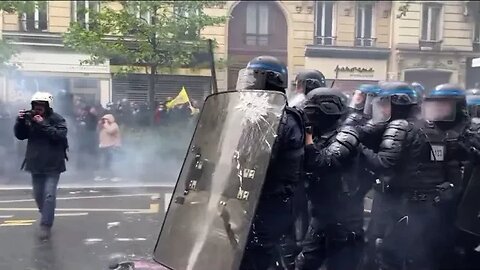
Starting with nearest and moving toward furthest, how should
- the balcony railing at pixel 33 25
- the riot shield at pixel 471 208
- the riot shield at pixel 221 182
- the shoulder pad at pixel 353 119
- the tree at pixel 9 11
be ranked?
the riot shield at pixel 221 182 → the riot shield at pixel 471 208 → the shoulder pad at pixel 353 119 → the tree at pixel 9 11 → the balcony railing at pixel 33 25

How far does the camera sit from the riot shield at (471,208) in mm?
3771

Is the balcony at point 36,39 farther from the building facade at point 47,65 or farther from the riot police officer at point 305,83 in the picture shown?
the riot police officer at point 305,83

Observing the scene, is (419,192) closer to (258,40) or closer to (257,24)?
(258,40)

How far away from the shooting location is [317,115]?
359 centimetres

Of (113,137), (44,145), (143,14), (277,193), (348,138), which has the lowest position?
(113,137)

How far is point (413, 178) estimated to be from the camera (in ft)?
12.0

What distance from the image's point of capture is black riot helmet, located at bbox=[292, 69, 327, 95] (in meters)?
4.66

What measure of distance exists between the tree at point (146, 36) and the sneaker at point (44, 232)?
227cm

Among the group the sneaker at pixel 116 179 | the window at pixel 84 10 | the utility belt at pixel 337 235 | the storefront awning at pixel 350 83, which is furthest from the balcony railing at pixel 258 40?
the sneaker at pixel 116 179

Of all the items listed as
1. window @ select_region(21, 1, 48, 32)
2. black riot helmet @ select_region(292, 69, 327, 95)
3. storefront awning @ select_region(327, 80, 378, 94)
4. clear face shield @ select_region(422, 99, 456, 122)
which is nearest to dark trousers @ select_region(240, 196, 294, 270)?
clear face shield @ select_region(422, 99, 456, 122)

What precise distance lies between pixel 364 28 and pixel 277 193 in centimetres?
331

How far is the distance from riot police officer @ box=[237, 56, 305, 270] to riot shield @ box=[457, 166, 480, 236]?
1377 mm

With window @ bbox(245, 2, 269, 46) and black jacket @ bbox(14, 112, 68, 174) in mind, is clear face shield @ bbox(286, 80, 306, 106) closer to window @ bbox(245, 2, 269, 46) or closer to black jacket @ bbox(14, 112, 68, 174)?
window @ bbox(245, 2, 269, 46)

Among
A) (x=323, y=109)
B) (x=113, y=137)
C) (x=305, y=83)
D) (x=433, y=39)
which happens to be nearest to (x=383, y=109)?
(x=323, y=109)
